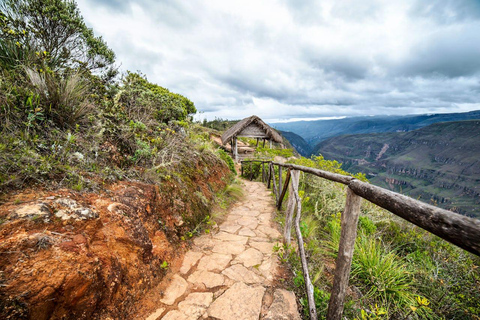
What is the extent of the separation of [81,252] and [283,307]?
1842 mm

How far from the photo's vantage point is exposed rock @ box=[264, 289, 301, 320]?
1.73 m

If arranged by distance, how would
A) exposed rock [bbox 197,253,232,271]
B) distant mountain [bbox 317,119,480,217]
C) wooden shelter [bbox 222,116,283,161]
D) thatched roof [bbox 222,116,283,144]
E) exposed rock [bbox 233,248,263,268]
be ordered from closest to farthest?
exposed rock [bbox 197,253,232,271] → exposed rock [bbox 233,248,263,268] → thatched roof [bbox 222,116,283,144] → wooden shelter [bbox 222,116,283,161] → distant mountain [bbox 317,119,480,217]

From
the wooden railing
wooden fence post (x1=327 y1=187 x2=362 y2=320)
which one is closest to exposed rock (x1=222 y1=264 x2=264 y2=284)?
the wooden railing

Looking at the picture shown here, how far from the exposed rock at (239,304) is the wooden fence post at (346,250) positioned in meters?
0.72

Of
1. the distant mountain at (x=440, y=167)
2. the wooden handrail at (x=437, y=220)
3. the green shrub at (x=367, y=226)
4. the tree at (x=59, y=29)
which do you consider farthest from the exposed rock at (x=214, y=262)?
the distant mountain at (x=440, y=167)

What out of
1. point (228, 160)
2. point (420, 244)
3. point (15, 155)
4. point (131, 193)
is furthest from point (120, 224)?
point (228, 160)

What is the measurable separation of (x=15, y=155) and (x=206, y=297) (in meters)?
2.28

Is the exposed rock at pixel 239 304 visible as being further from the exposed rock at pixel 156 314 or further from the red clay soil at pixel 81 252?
the red clay soil at pixel 81 252

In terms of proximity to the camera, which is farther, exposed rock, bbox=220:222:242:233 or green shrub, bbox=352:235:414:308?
exposed rock, bbox=220:222:242:233

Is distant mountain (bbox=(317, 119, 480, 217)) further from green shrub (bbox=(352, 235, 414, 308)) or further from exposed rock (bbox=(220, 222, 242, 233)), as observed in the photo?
exposed rock (bbox=(220, 222, 242, 233))

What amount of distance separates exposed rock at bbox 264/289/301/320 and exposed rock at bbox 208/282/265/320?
0.13 metres

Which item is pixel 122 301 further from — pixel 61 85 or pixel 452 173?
pixel 452 173

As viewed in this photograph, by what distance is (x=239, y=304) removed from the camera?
1.89 meters

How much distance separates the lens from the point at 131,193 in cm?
227
